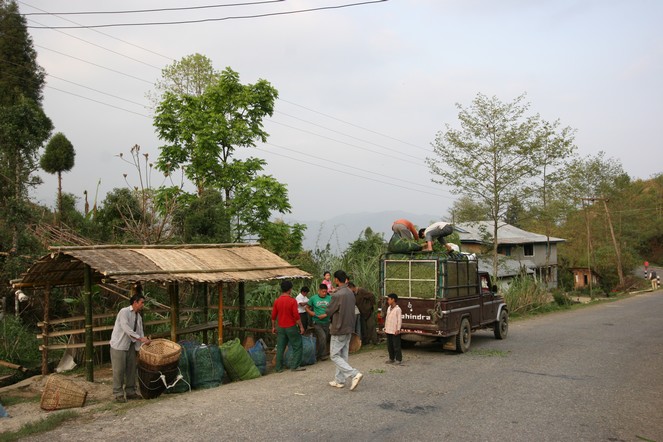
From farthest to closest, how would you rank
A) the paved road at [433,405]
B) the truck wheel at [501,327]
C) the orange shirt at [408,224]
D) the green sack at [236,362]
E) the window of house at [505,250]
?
1. the window of house at [505,250]
2. the truck wheel at [501,327]
3. the orange shirt at [408,224]
4. the green sack at [236,362]
5. the paved road at [433,405]

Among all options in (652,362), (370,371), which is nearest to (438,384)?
(370,371)

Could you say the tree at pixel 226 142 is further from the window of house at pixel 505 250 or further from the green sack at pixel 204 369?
the window of house at pixel 505 250

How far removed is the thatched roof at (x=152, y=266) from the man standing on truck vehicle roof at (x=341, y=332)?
2.53m

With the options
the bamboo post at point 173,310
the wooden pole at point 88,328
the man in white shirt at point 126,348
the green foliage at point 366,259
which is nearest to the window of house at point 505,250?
the green foliage at point 366,259

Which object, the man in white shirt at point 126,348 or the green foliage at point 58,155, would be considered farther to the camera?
the green foliage at point 58,155

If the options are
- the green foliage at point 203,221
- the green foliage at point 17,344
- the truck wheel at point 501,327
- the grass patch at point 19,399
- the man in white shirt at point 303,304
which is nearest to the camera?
the grass patch at point 19,399

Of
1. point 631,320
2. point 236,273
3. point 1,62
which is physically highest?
point 1,62

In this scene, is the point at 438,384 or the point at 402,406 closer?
the point at 402,406

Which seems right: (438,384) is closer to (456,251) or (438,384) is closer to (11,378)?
(456,251)

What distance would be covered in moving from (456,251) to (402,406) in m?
6.32

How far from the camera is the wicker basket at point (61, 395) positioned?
316 inches

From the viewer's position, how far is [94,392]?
8953 mm

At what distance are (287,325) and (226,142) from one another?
11.3 meters

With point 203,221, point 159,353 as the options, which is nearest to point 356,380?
point 159,353
